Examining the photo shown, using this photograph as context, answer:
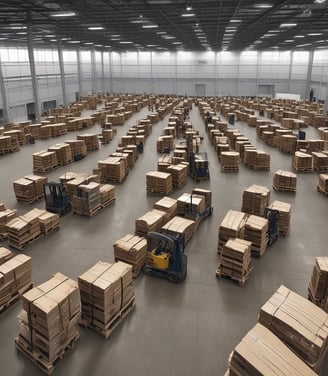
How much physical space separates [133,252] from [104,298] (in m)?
2.09

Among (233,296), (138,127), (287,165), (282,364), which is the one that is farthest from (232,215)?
(138,127)

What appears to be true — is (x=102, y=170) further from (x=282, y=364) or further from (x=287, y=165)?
(x=282, y=364)

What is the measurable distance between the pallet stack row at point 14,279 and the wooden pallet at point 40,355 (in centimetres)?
134

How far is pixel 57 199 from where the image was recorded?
12.6 meters

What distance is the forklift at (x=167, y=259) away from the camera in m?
8.38

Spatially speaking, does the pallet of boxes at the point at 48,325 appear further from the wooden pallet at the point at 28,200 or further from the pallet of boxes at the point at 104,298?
the wooden pallet at the point at 28,200

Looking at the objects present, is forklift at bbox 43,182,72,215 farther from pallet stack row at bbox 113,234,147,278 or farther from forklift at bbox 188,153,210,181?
forklift at bbox 188,153,210,181

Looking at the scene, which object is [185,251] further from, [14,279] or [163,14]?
[163,14]

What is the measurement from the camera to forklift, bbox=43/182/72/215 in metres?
12.5

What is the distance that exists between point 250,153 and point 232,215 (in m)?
9.03

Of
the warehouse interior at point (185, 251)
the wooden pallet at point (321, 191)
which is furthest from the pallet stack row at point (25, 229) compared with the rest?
the wooden pallet at point (321, 191)

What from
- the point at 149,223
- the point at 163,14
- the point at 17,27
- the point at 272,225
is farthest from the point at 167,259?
the point at 17,27

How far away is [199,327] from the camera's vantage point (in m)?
7.09

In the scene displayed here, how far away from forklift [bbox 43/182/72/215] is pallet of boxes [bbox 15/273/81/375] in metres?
6.14
